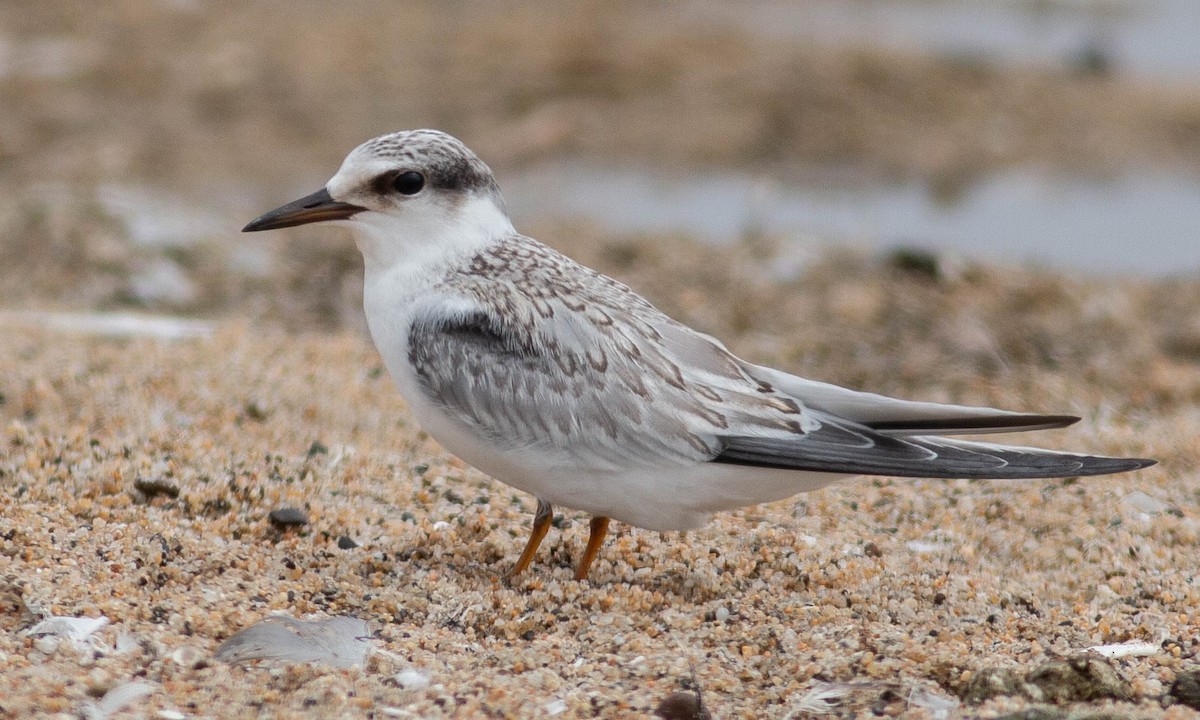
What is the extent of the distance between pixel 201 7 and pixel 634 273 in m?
5.74

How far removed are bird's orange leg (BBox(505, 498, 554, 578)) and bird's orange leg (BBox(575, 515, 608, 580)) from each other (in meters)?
0.13

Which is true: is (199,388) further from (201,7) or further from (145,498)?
(201,7)

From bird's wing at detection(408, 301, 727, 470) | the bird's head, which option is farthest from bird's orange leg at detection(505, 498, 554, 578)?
the bird's head

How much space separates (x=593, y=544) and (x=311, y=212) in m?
1.20

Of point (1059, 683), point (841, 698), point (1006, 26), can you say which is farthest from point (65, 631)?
point (1006, 26)

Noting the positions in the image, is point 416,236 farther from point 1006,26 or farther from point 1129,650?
point 1006,26

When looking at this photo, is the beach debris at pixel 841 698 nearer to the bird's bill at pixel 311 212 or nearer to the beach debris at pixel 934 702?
the beach debris at pixel 934 702

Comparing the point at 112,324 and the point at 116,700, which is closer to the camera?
the point at 116,700

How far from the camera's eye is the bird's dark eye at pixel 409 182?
3.79 metres

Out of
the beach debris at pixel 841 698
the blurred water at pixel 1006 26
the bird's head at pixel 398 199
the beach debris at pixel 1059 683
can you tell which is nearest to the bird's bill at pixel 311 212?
the bird's head at pixel 398 199

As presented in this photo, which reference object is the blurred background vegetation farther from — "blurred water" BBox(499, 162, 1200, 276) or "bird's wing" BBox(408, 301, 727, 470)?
"bird's wing" BBox(408, 301, 727, 470)

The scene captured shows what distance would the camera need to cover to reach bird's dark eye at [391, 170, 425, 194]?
12.4ft

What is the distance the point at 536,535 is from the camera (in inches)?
147

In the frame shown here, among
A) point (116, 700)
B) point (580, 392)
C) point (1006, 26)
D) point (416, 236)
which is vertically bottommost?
point (116, 700)
